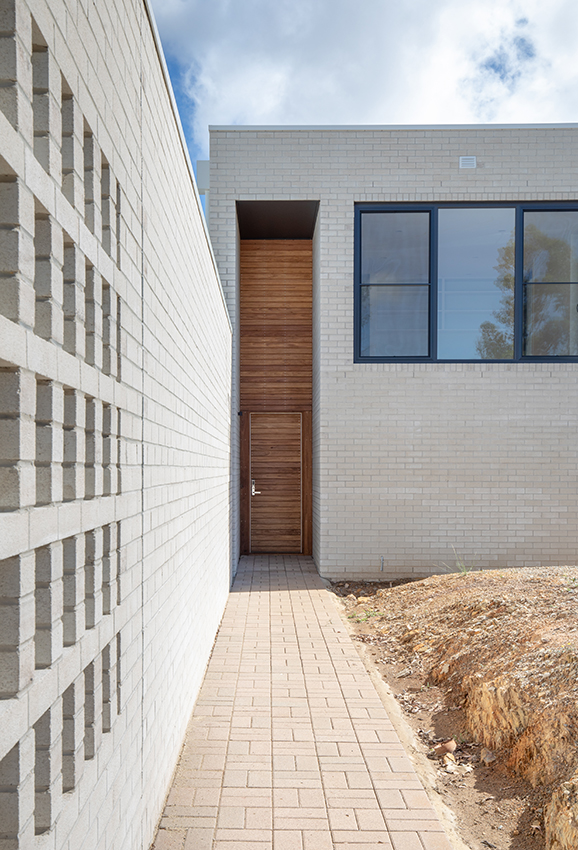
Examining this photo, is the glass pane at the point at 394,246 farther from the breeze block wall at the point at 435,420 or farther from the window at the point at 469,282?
the breeze block wall at the point at 435,420

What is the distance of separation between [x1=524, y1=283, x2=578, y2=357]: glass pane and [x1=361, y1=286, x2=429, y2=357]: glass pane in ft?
5.11

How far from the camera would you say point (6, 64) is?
106cm

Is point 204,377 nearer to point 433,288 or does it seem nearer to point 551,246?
point 433,288

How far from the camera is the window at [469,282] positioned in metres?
8.65

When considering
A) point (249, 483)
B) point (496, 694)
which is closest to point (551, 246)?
point (249, 483)

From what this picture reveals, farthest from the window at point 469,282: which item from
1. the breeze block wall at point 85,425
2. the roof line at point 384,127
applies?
the breeze block wall at point 85,425

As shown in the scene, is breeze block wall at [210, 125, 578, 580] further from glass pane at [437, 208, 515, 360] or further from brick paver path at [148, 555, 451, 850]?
brick paver path at [148, 555, 451, 850]

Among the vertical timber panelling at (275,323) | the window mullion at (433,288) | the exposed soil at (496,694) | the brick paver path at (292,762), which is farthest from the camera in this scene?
the vertical timber panelling at (275,323)

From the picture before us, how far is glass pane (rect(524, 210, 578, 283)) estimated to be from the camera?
343 inches

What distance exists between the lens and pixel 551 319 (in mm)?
8750

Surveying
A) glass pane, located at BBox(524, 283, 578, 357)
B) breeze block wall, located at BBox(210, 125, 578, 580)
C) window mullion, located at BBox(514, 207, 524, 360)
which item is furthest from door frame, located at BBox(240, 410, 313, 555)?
glass pane, located at BBox(524, 283, 578, 357)

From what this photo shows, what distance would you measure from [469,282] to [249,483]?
16.4 ft

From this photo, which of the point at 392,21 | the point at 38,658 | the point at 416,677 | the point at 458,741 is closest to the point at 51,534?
the point at 38,658

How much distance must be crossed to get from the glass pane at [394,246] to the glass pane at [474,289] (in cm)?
28
